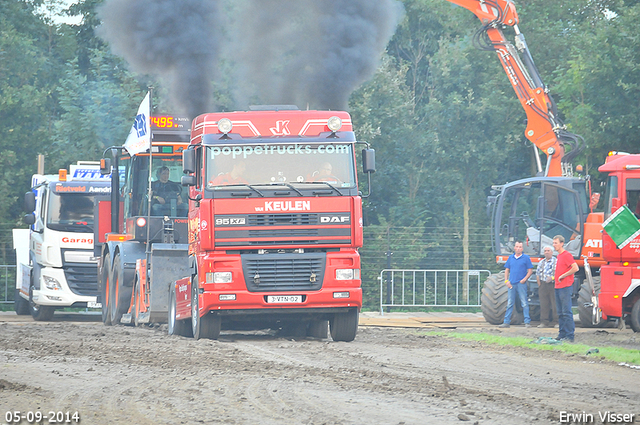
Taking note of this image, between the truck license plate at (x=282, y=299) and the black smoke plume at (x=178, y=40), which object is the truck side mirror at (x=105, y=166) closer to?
the black smoke plume at (x=178, y=40)

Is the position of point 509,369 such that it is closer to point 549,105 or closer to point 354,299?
point 354,299

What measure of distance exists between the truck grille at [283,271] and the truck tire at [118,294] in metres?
4.98

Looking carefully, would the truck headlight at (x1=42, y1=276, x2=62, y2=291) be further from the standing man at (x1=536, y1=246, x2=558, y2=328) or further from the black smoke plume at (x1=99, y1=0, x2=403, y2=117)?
the standing man at (x1=536, y1=246, x2=558, y2=328)

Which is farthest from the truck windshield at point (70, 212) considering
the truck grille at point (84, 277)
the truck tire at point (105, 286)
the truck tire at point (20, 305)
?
the truck tire at point (20, 305)

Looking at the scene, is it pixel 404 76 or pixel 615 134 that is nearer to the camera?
pixel 615 134

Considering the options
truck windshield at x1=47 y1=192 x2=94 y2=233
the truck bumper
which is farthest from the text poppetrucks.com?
truck windshield at x1=47 y1=192 x2=94 y2=233

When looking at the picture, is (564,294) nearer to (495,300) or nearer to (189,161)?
(495,300)

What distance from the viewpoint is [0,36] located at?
3662 cm

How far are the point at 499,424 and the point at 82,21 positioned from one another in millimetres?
36447

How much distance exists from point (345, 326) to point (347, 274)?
3.82 feet

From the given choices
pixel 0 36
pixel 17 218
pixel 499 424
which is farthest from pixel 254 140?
pixel 0 36

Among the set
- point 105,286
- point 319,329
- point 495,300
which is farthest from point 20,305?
point 495,300

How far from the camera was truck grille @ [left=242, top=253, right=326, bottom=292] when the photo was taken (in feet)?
48.0

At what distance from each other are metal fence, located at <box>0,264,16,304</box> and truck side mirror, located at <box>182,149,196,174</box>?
50.1ft
